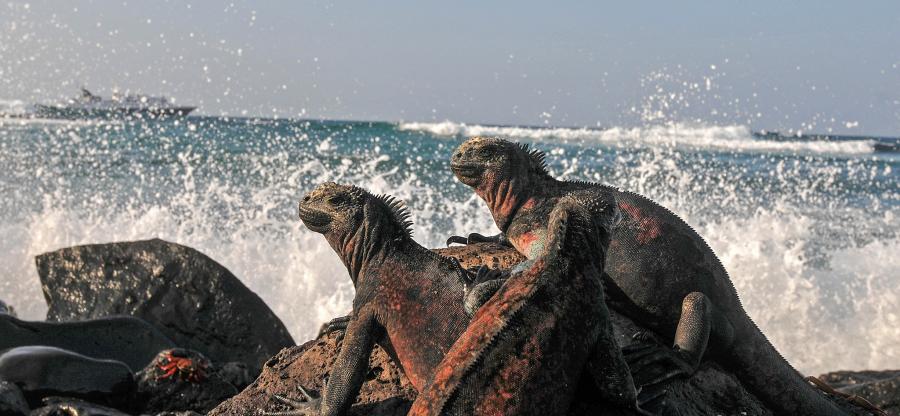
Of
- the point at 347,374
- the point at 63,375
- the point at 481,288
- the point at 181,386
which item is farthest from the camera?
the point at 181,386

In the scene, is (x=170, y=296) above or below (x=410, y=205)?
below

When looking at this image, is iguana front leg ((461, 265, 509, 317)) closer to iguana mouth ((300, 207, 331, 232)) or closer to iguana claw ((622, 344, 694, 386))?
iguana claw ((622, 344, 694, 386))

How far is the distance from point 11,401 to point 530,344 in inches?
135

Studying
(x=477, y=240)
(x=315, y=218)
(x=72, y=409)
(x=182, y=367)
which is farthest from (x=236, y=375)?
(x=315, y=218)

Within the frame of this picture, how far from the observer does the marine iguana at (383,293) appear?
3.43 metres

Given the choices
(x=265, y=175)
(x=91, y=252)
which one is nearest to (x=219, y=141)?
(x=265, y=175)

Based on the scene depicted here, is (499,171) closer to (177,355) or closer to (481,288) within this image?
(481,288)

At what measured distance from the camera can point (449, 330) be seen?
11.2 feet

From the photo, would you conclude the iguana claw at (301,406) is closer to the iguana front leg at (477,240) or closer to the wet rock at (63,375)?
the iguana front leg at (477,240)

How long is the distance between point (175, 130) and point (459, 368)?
34.9 m

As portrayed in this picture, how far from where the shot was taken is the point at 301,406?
3594 mm

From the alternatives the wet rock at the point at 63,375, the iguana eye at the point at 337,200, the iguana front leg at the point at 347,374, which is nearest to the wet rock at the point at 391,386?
the iguana front leg at the point at 347,374

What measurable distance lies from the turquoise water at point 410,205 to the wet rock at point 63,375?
3925 millimetres

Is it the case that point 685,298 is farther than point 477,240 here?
No
